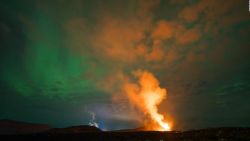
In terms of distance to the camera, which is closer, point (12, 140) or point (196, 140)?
point (196, 140)

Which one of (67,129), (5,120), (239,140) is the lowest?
(239,140)

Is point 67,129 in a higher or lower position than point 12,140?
higher

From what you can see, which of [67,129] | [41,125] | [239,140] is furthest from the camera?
[41,125]

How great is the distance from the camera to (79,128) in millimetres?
125500

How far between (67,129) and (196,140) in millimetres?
94562

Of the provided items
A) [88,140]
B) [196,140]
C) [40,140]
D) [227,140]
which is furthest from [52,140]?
[227,140]

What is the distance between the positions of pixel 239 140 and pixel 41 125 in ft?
553

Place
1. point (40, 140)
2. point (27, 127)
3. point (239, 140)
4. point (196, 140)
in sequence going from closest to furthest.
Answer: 1. point (239, 140)
2. point (196, 140)
3. point (40, 140)
4. point (27, 127)

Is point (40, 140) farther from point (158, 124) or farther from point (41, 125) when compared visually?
point (41, 125)

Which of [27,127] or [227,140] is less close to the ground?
[27,127]

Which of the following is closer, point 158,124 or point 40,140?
point 40,140

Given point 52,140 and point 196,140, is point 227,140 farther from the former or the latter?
point 52,140

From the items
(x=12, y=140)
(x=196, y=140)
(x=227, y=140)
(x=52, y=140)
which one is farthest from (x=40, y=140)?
(x=227, y=140)

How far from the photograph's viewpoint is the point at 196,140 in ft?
127
